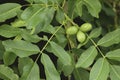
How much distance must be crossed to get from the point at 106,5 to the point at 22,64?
2.86 ft

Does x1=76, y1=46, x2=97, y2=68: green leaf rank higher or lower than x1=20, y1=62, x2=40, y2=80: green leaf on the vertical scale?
higher

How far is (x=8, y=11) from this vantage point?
1.47 m

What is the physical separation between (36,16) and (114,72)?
415 millimetres

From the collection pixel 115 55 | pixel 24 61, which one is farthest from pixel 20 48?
pixel 115 55

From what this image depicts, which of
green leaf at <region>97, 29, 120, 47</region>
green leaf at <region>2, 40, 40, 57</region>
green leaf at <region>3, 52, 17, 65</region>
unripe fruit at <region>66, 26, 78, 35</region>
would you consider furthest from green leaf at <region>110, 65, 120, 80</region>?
green leaf at <region>3, 52, 17, 65</region>

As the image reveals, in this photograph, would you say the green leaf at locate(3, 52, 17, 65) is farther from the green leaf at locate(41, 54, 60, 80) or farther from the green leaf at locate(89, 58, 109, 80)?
the green leaf at locate(89, 58, 109, 80)

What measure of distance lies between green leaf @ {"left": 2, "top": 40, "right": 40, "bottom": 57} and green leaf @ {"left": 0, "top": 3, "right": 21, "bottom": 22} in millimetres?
113

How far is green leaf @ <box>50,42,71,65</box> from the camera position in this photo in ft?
4.58

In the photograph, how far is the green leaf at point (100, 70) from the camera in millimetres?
1389

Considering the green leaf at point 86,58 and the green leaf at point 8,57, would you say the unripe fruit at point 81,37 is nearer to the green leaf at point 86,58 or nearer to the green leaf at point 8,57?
the green leaf at point 86,58

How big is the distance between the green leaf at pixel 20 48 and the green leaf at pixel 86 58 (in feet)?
0.62

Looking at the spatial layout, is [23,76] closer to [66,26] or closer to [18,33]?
[18,33]

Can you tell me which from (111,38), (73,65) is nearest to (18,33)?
(73,65)

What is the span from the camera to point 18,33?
59.4 inches
